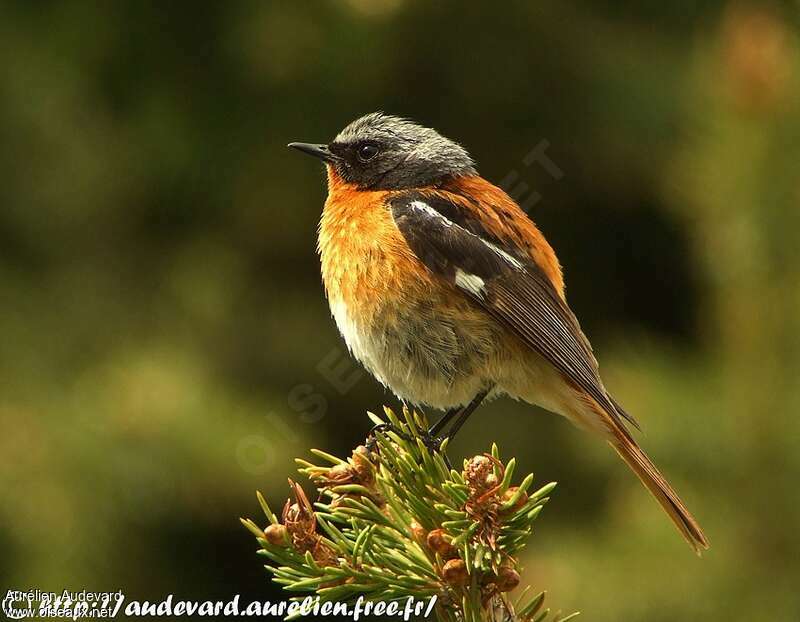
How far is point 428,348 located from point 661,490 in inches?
36.3

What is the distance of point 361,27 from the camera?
6480 millimetres

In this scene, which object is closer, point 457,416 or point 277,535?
point 277,535

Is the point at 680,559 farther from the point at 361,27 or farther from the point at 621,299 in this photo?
the point at 361,27

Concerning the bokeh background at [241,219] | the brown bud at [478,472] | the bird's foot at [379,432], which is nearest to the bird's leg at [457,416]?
the bird's foot at [379,432]

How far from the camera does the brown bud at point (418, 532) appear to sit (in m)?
3.03

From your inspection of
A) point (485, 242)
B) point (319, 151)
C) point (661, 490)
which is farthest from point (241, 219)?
point (661, 490)

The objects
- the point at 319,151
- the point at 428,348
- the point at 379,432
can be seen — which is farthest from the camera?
the point at 319,151

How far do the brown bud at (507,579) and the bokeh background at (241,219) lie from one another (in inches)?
127

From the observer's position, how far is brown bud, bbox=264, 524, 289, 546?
2904 millimetres

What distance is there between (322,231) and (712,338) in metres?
1.55

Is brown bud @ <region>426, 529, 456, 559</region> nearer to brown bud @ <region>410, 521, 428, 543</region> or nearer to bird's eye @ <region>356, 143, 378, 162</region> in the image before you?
brown bud @ <region>410, 521, 428, 543</region>

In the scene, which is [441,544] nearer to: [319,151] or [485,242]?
[485,242]

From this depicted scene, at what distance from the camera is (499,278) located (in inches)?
166

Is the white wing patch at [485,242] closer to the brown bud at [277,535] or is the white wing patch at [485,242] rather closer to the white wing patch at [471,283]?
the white wing patch at [471,283]
